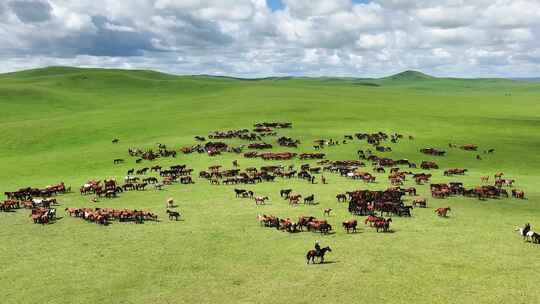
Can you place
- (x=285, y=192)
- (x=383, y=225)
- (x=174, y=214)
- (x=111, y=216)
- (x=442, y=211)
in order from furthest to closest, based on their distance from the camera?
(x=285, y=192) → (x=442, y=211) → (x=111, y=216) → (x=174, y=214) → (x=383, y=225)

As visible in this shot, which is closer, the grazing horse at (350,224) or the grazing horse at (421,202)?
the grazing horse at (350,224)

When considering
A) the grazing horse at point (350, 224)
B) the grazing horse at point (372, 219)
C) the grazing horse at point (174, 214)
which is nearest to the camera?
the grazing horse at point (350, 224)

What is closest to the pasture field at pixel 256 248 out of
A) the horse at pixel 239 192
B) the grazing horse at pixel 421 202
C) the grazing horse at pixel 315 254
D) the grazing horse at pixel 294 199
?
the grazing horse at pixel 315 254

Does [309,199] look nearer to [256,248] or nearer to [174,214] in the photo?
[174,214]

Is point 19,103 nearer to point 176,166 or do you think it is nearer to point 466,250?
point 176,166

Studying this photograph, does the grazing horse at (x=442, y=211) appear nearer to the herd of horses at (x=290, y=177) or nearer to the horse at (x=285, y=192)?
the herd of horses at (x=290, y=177)

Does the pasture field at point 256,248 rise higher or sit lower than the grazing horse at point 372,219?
lower

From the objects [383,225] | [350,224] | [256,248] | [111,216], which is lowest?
[256,248]

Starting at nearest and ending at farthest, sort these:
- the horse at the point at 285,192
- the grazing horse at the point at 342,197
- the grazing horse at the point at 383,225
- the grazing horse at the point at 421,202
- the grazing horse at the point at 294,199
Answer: the grazing horse at the point at 383,225, the grazing horse at the point at 421,202, the grazing horse at the point at 294,199, the grazing horse at the point at 342,197, the horse at the point at 285,192

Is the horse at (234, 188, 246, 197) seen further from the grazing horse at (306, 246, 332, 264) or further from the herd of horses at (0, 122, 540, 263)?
the grazing horse at (306, 246, 332, 264)

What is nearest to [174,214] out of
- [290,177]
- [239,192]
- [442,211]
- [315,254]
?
[239,192]

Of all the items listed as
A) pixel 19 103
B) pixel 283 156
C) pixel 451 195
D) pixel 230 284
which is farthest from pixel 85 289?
pixel 19 103
